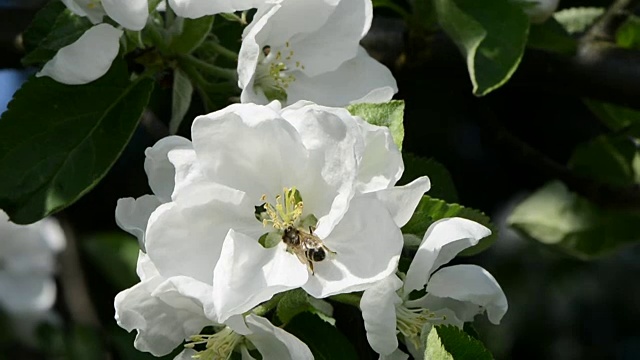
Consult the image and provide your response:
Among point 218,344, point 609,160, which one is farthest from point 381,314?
point 609,160

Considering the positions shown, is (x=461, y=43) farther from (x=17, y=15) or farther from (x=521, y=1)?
(x=17, y=15)

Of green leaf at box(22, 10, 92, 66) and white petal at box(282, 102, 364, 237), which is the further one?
green leaf at box(22, 10, 92, 66)

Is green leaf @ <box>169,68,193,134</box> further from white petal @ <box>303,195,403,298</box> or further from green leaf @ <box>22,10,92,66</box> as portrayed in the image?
white petal @ <box>303,195,403,298</box>

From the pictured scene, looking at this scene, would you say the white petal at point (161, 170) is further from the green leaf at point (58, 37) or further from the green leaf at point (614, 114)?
the green leaf at point (614, 114)

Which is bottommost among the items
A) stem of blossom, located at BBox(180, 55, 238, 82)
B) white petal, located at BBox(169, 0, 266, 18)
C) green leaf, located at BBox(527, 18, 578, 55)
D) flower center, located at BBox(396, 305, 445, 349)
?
green leaf, located at BBox(527, 18, 578, 55)

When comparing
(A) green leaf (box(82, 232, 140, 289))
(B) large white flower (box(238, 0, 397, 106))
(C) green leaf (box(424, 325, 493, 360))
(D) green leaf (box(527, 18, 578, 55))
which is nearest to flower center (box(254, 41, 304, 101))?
(B) large white flower (box(238, 0, 397, 106))

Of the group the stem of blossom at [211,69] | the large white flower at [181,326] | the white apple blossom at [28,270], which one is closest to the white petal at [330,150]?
the large white flower at [181,326]

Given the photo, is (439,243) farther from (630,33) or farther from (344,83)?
(630,33)
